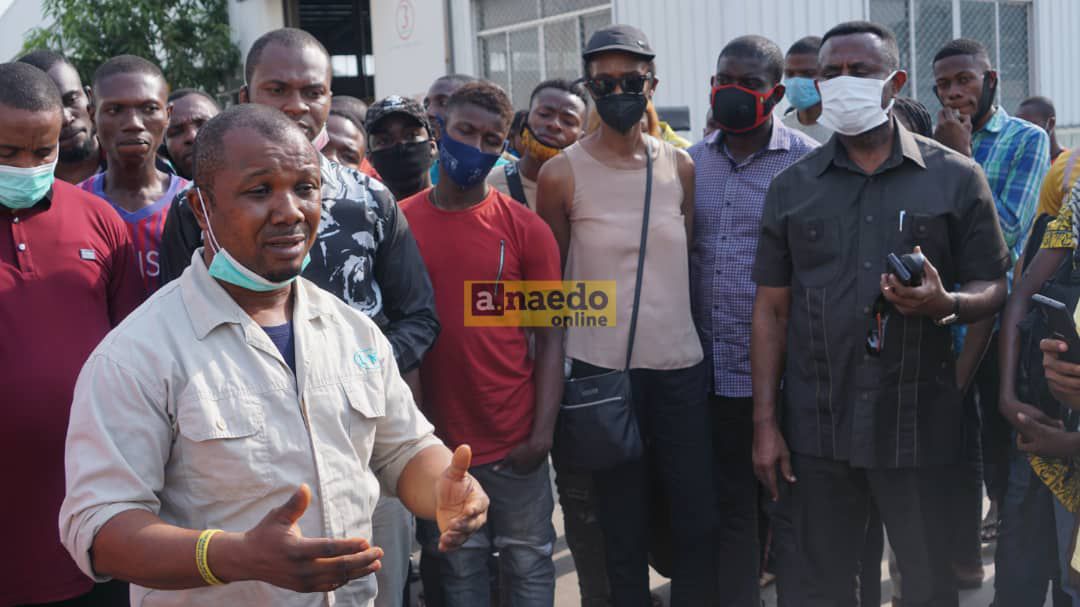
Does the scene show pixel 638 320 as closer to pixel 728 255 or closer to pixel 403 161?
pixel 728 255

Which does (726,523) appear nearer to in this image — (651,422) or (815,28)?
(651,422)

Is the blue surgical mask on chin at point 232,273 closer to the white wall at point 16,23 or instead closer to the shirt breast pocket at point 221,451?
the shirt breast pocket at point 221,451

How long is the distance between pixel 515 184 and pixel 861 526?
2261mm

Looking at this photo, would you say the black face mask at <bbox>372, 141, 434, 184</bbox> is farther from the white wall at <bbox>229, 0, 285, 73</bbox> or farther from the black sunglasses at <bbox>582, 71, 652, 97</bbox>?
the white wall at <bbox>229, 0, 285, 73</bbox>

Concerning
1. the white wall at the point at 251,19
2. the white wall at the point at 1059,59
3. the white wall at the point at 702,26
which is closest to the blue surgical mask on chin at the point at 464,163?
the white wall at the point at 702,26

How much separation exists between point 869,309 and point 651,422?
0.96 metres

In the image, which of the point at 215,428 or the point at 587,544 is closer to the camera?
the point at 215,428

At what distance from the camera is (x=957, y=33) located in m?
10.3

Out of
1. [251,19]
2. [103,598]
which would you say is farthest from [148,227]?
[251,19]

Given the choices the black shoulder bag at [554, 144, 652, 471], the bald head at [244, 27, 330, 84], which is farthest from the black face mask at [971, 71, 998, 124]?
the bald head at [244, 27, 330, 84]

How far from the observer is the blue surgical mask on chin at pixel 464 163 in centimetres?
368

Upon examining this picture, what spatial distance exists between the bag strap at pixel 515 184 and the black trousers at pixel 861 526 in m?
1.88

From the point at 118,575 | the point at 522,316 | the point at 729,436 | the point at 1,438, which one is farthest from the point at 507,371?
the point at 118,575

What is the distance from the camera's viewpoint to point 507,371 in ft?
12.1
